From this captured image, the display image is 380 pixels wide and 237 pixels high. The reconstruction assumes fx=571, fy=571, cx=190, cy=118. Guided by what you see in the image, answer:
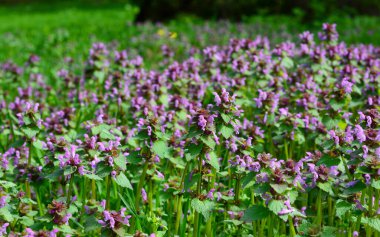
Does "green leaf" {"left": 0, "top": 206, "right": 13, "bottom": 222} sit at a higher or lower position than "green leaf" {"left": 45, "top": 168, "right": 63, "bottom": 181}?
lower

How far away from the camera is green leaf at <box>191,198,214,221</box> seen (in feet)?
9.39

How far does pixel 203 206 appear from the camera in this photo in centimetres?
289

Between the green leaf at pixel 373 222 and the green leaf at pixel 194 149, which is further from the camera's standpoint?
the green leaf at pixel 194 149

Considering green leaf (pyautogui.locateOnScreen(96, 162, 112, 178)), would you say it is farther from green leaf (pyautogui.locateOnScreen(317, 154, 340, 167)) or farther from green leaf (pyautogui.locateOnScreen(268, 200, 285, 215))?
green leaf (pyautogui.locateOnScreen(317, 154, 340, 167))

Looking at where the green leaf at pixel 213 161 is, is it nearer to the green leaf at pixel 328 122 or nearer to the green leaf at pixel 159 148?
the green leaf at pixel 159 148

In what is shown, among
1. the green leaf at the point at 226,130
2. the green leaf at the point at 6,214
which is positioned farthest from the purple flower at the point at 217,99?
the green leaf at the point at 6,214

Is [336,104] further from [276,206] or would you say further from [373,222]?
[276,206]

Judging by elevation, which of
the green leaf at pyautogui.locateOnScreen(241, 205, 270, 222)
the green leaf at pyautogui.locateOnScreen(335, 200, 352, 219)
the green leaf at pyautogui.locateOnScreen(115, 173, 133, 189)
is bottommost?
the green leaf at pyautogui.locateOnScreen(335, 200, 352, 219)

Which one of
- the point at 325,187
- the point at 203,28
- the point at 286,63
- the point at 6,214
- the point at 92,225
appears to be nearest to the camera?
the point at 92,225

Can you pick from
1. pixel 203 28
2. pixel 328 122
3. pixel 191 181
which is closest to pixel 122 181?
pixel 191 181

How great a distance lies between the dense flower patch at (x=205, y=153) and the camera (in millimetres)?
2746

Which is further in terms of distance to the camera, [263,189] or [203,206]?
[203,206]

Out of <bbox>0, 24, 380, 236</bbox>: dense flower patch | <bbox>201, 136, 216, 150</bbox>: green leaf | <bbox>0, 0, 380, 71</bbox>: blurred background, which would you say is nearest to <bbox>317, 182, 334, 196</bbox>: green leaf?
<bbox>0, 24, 380, 236</bbox>: dense flower patch

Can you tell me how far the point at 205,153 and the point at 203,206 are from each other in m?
0.29
